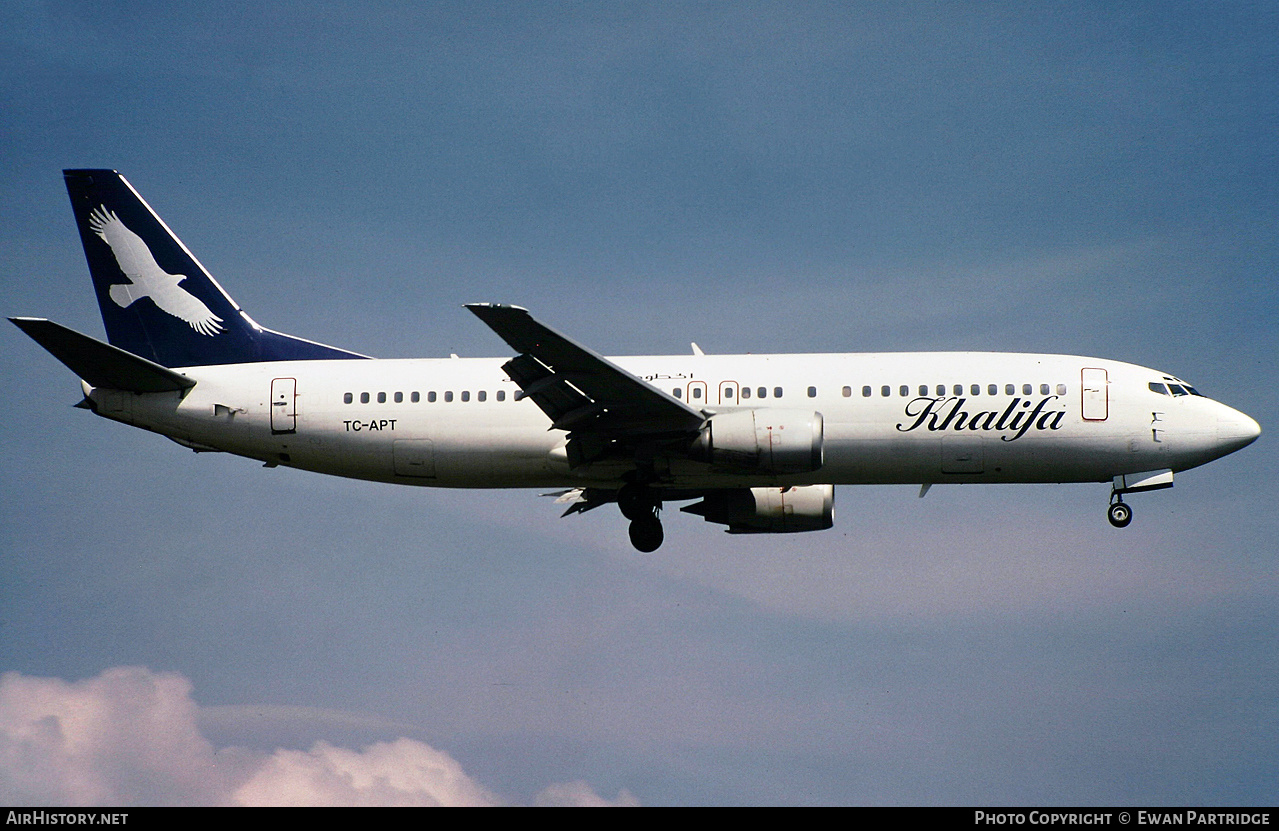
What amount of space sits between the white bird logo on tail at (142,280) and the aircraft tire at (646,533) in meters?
12.4

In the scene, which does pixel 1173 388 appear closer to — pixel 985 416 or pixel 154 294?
pixel 985 416

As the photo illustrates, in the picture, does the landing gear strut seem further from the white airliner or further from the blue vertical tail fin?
the blue vertical tail fin

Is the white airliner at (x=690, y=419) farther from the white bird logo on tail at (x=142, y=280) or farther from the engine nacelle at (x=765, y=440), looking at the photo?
the white bird logo on tail at (x=142, y=280)

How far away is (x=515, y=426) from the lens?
32312mm

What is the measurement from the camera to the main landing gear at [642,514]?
33781mm

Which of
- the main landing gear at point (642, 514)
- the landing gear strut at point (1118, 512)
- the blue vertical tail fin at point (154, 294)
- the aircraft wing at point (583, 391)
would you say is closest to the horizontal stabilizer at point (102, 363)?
the blue vertical tail fin at point (154, 294)

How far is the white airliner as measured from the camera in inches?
1224

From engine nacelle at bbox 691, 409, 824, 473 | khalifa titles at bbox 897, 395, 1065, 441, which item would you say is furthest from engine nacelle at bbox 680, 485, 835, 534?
engine nacelle at bbox 691, 409, 824, 473

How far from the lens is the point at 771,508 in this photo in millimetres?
35625

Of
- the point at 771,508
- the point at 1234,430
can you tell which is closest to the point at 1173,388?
the point at 1234,430

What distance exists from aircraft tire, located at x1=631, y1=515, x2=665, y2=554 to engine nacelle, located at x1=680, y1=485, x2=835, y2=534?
2.06 metres
